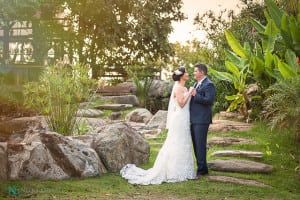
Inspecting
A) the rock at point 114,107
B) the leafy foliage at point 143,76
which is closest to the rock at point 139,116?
the rock at point 114,107

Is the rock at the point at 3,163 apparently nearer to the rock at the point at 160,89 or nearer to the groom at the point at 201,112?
the groom at the point at 201,112

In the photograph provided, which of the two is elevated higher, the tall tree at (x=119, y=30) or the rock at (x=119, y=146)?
the tall tree at (x=119, y=30)

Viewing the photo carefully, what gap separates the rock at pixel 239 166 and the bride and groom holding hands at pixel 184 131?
54 centimetres

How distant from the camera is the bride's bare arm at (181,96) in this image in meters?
8.08

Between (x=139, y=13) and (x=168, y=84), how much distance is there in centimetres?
536

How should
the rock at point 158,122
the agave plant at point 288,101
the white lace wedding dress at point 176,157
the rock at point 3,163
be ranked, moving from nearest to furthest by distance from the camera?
1. the rock at point 3,163
2. the agave plant at point 288,101
3. the white lace wedding dress at point 176,157
4. the rock at point 158,122

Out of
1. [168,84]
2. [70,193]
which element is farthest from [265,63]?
[168,84]

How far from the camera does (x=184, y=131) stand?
811 cm

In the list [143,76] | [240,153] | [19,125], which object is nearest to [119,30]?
[143,76]

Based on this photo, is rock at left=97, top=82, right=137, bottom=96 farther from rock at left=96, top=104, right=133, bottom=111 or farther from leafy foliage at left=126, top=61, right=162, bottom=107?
rock at left=96, top=104, right=133, bottom=111

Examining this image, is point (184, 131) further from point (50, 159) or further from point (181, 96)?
point (50, 159)

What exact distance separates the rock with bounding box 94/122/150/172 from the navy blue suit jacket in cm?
128

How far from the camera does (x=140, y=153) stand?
359 inches

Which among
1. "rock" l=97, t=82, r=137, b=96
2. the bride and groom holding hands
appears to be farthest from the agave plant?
"rock" l=97, t=82, r=137, b=96
